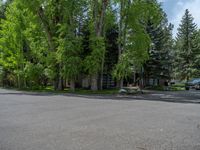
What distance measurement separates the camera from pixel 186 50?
47.9 meters

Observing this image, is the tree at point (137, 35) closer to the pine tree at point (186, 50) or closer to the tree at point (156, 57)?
the tree at point (156, 57)

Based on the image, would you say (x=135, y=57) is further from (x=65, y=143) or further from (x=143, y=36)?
(x=65, y=143)

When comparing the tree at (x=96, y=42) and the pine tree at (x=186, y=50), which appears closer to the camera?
the tree at (x=96, y=42)

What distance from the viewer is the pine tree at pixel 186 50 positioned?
152 ft

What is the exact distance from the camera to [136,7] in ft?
98.5

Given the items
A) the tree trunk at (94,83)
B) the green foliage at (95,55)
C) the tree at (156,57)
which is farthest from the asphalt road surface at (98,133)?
the tree at (156,57)

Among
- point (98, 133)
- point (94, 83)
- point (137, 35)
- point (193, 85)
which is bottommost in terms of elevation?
point (98, 133)

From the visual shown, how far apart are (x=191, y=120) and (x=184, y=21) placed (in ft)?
149

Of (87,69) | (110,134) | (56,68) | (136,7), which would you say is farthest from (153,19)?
(110,134)

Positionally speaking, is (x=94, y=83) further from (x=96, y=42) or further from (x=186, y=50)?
(x=186, y=50)

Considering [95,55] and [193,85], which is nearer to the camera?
[95,55]

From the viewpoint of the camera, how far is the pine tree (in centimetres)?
4634

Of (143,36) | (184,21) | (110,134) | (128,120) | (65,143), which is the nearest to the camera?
(65,143)

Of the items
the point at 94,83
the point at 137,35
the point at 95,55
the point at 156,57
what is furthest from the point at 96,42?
the point at 156,57
